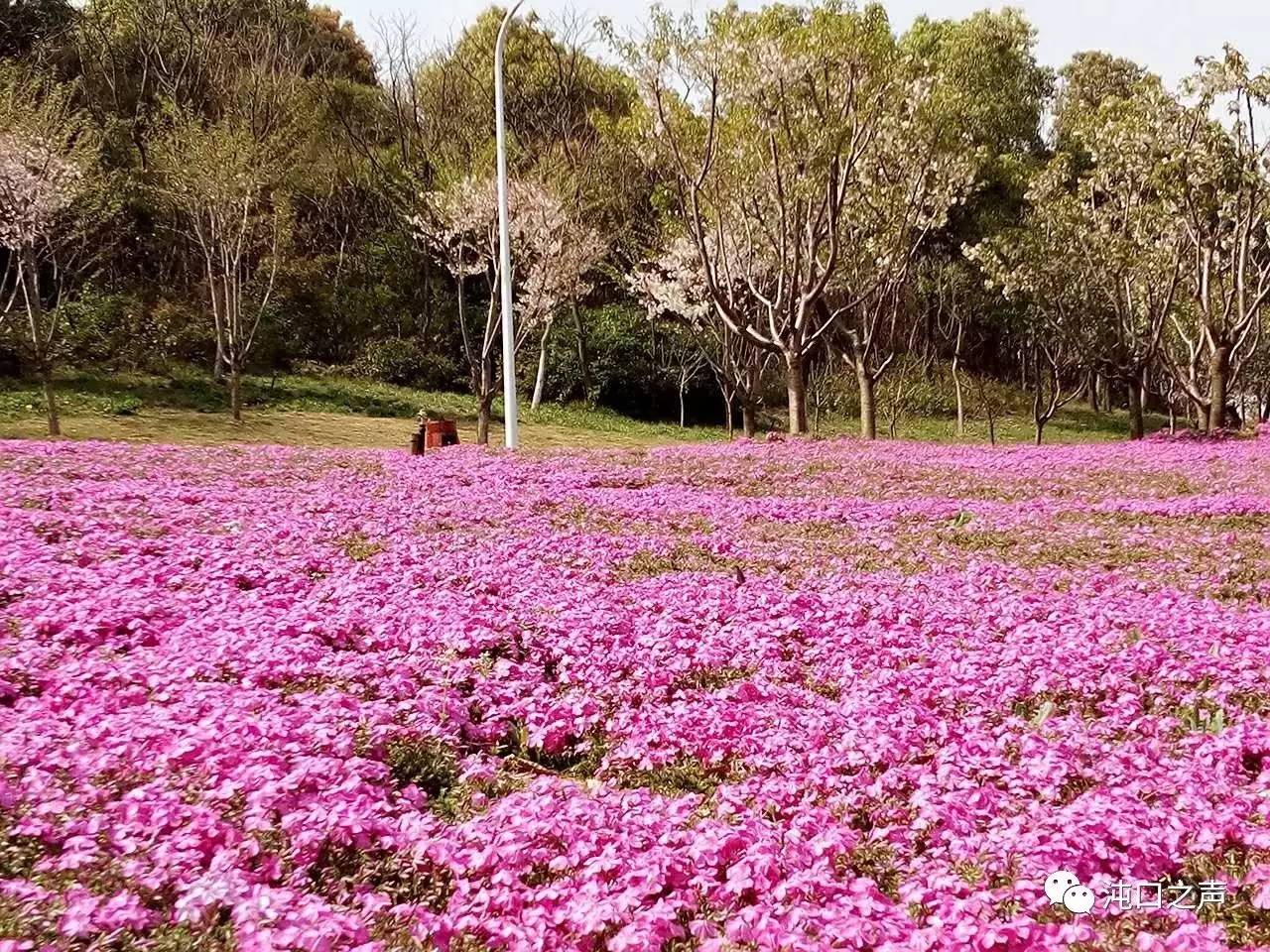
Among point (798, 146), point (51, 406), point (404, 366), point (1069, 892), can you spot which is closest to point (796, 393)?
point (798, 146)

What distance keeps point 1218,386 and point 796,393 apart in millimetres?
12611

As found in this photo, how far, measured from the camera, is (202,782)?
4594 millimetres

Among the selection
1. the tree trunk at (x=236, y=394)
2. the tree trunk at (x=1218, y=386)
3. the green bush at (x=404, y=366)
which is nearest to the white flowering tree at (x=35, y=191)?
the tree trunk at (x=236, y=394)

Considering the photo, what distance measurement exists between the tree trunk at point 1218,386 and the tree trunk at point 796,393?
11.7 metres

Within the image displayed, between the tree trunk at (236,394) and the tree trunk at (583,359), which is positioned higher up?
the tree trunk at (583,359)

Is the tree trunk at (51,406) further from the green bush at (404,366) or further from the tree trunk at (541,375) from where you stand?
the tree trunk at (541,375)

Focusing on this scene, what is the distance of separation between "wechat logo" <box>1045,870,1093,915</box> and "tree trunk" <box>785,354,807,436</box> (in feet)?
80.5

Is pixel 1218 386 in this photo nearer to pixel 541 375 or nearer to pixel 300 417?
pixel 541 375

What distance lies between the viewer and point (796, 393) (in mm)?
28312

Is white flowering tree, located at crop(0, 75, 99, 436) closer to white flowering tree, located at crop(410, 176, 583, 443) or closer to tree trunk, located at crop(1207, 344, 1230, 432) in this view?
white flowering tree, located at crop(410, 176, 583, 443)

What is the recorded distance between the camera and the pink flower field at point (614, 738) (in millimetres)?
3740

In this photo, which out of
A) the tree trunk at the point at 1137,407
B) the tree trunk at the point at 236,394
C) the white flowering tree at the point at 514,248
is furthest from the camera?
the white flowering tree at the point at 514,248

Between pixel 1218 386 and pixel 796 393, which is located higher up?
pixel 1218 386

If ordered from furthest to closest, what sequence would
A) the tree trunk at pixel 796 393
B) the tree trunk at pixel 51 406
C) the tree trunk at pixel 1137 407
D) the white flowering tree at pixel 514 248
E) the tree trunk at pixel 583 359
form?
the tree trunk at pixel 583 359 → the white flowering tree at pixel 514 248 → the tree trunk at pixel 1137 407 → the tree trunk at pixel 796 393 → the tree trunk at pixel 51 406
